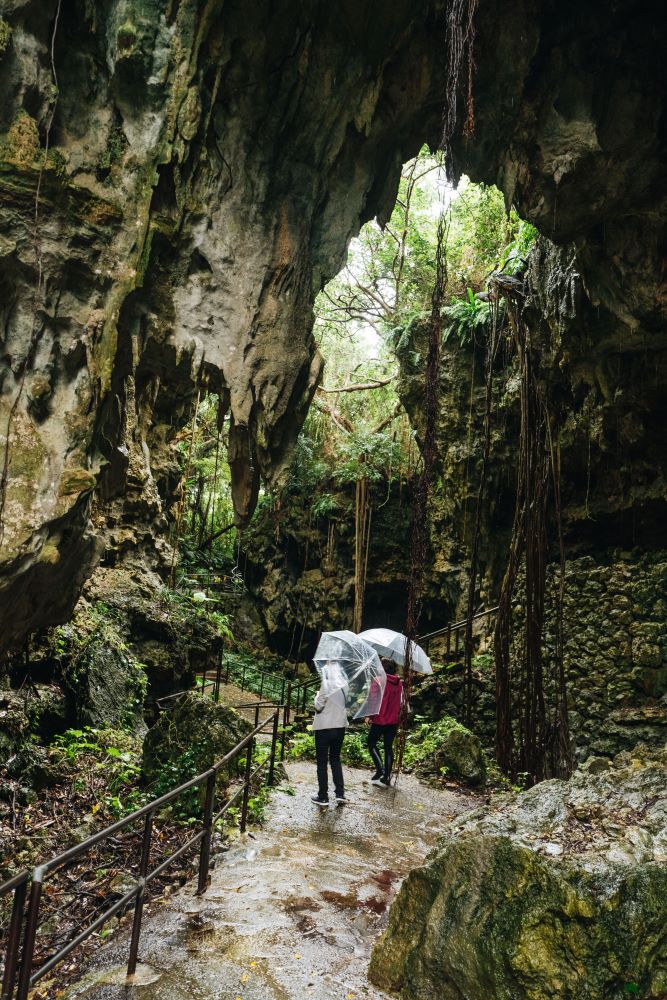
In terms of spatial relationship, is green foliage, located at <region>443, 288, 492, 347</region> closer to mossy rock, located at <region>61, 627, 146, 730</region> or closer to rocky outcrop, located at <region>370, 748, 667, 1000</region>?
mossy rock, located at <region>61, 627, 146, 730</region>

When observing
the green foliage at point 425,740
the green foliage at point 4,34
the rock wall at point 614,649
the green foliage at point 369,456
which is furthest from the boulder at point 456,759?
the green foliage at point 4,34

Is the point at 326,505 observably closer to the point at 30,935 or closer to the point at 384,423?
the point at 384,423

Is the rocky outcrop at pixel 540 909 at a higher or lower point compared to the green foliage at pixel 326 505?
lower

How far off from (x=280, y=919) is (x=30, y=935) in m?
1.69

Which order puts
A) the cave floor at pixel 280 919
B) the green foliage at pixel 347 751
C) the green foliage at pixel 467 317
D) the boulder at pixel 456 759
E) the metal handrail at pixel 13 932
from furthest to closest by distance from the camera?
1. the green foliage at pixel 467 317
2. the green foliage at pixel 347 751
3. the boulder at pixel 456 759
4. the cave floor at pixel 280 919
5. the metal handrail at pixel 13 932

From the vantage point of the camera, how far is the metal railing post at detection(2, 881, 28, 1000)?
172 cm

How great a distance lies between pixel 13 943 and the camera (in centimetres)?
174

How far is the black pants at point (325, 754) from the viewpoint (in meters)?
5.44

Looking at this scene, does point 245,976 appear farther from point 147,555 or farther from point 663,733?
point 147,555

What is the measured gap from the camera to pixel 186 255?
4445 mm

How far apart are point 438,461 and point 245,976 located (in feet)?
29.7

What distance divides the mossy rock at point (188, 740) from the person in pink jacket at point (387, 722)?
148 cm

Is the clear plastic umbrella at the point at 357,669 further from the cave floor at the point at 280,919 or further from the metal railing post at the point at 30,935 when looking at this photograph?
the metal railing post at the point at 30,935

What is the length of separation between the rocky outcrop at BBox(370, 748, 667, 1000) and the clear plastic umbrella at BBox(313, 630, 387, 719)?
11.1 feet
